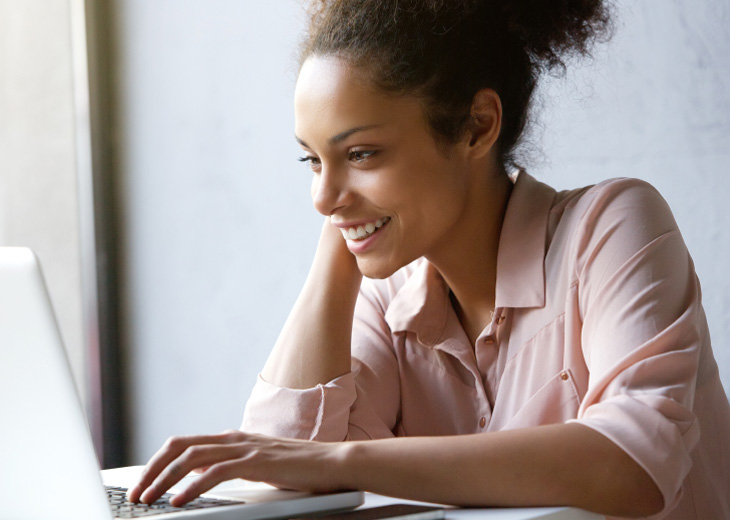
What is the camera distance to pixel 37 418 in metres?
0.74

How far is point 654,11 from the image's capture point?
5.64ft

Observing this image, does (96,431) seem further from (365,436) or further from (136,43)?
(365,436)

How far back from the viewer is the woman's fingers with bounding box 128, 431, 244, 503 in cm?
93

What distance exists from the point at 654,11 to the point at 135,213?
187 centimetres

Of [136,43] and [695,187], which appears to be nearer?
[695,187]

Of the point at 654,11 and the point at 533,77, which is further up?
the point at 654,11

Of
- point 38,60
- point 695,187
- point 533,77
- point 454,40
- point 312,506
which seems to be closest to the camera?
point 312,506

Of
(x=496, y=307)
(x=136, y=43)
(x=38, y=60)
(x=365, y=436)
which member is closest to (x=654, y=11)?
(x=496, y=307)

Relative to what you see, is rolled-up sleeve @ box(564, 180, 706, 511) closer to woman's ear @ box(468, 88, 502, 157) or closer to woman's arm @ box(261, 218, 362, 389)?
woman's ear @ box(468, 88, 502, 157)

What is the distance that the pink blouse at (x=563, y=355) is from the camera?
1.02 m

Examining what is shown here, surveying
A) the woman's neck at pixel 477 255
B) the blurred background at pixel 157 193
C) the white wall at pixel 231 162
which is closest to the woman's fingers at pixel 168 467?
the woman's neck at pixel 477 255

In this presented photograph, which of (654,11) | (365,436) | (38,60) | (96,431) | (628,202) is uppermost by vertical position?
(38,60)

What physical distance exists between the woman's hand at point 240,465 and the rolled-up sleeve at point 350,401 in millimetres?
343

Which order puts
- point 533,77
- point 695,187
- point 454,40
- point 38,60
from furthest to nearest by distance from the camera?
point 38,60
point 695,187
point 533,77
point 454,40
